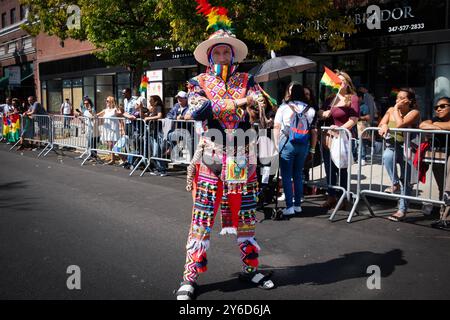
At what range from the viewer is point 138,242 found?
5.16 m

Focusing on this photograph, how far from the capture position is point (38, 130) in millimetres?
14867

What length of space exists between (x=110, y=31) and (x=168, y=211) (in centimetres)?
757

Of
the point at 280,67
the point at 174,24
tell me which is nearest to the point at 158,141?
Answer: the point at 174,24

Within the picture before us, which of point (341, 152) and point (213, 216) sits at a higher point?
point (341, 152)

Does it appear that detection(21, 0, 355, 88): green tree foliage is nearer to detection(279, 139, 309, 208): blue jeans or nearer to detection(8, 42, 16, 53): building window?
detection(279, 139, 309, 208): blue jeans

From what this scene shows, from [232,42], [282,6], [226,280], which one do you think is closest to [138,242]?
[226,280]

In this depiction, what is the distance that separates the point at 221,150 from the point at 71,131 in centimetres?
1026

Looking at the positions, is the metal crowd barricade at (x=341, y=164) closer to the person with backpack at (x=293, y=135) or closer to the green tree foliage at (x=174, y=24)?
the person with backpack at (x=293, y=135)

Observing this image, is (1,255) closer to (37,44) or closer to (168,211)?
(168,211)

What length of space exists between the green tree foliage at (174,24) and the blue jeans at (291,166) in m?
4.12

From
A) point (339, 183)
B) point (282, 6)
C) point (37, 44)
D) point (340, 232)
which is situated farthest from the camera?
point (37, 44)

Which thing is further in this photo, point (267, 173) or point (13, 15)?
point (13, 15)

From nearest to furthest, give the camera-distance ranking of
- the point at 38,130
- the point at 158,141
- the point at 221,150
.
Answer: the point at 221,150 → the point at 158,141 → the point at 38,130

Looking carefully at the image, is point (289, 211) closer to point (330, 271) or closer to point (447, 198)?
point (447, 198)
